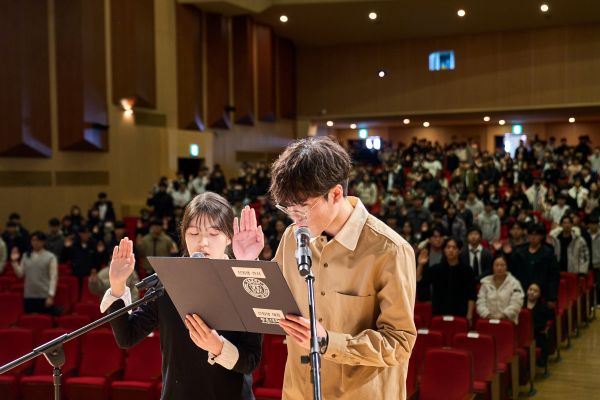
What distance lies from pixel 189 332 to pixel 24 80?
517 inches

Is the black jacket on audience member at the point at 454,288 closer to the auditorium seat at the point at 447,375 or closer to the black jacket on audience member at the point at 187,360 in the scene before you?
the auditorium seat at the point at 447,375

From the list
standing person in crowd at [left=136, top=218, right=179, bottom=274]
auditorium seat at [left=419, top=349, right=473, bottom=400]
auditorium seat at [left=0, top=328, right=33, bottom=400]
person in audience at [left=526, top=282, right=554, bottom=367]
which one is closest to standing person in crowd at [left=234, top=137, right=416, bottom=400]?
auditorium seat at [left=419, top=349, right=473, bottom=400]

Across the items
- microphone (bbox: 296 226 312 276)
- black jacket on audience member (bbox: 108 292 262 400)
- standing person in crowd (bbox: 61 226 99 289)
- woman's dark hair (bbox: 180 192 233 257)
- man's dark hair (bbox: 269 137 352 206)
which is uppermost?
man's dark hair (bbox: 269 137 352 206)

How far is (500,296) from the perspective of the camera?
7.07m

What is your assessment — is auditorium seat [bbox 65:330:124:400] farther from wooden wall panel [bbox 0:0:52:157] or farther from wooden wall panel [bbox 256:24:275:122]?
wooden wall panel [bbox 256:24:275:122]

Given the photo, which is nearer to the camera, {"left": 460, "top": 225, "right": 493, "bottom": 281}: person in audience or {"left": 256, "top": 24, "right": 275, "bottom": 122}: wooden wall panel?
{"left": 460, "top": 225, "right": 493, "bottom": 281}: person in audience

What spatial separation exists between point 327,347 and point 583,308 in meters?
8.65

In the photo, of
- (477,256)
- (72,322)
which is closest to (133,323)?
(72,322)

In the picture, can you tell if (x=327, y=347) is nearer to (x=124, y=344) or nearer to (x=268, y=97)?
(x=124, y=344)

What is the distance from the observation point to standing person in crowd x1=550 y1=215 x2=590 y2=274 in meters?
9.95

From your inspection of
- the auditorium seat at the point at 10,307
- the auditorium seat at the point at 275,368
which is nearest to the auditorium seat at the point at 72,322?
the auditorium seat at the point at 10,307

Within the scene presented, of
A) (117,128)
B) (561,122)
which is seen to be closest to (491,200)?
(117,128)

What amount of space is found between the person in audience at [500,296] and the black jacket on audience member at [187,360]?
5.02 meters

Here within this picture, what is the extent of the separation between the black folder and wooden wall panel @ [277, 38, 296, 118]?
2195 cm
